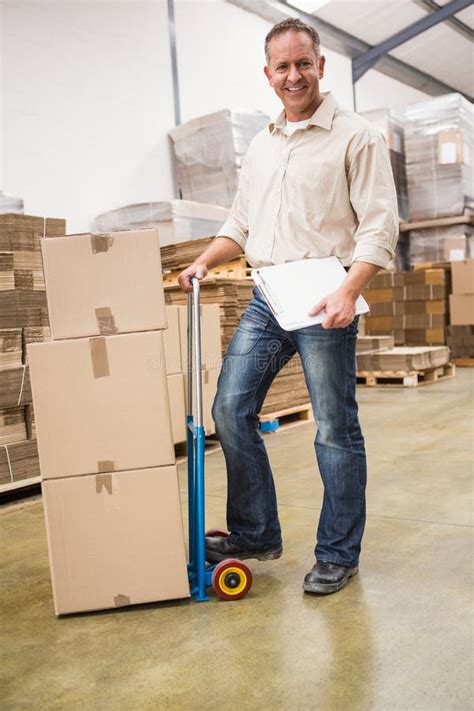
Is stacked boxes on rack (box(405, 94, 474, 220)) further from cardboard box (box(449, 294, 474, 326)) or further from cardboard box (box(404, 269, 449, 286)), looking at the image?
cardboard box (box(449, 294, 474, 326))

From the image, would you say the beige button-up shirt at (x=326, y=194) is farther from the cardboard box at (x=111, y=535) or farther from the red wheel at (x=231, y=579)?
the red wheel at (x=231, y=579)

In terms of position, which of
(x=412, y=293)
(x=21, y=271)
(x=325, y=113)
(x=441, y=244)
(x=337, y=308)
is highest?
(x=325, y=113)

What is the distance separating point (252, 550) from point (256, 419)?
1.62ft

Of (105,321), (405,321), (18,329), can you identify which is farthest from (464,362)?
(105,321)

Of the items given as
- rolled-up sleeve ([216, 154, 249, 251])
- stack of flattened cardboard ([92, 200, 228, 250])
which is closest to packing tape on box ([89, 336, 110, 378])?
rolled-up sleeve ([216, 154, 249, 251])

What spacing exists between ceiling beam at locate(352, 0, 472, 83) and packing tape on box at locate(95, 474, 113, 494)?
39.2 feet

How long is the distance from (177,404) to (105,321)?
2.65 m

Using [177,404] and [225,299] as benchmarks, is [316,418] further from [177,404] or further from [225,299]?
[225,299]

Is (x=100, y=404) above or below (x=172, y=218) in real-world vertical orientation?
below

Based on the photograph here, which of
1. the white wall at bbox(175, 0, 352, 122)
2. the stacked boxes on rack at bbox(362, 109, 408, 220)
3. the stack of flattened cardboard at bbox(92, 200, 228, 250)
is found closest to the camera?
the stack of flattened cardboard at bbox(92, 200, 228, 250)

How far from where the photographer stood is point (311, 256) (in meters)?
2.56

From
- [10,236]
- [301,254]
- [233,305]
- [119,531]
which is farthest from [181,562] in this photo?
[233,305]

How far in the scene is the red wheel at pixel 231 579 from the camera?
8.44 ft

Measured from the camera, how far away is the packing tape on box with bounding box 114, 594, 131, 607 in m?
2.54
